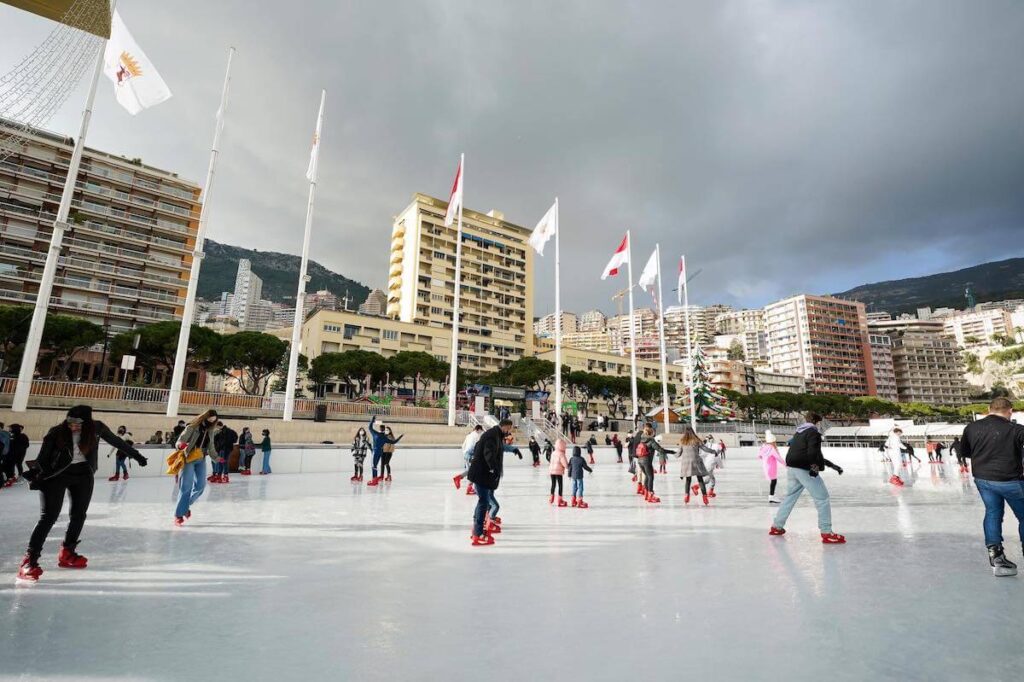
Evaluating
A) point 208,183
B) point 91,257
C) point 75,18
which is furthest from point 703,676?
point 91,257

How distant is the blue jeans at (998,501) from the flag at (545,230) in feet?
79.6

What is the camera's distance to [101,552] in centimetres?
563

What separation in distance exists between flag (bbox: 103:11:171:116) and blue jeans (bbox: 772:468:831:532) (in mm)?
19098

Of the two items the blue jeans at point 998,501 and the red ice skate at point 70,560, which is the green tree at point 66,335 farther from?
the blue jeans at point 998,501

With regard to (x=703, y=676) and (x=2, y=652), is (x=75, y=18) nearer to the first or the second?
(x=2, y=652)

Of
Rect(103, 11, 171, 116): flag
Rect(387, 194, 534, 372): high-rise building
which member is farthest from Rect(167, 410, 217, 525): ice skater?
Rect(387, 194, 534, 372): high-rise building

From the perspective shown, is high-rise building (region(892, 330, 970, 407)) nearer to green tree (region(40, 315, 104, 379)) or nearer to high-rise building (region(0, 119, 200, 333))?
high-rise building (region(0, 119, 200, 333))

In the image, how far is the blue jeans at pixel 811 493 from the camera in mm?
6312

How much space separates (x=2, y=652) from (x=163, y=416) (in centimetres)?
2120

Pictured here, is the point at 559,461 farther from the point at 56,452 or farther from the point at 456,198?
the point at 456,198

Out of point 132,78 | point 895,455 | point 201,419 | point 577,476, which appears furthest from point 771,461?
point 132,78

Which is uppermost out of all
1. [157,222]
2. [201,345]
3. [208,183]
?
[157,222]

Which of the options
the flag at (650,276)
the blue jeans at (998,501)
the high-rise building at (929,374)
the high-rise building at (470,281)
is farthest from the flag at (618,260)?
the high-rise building at (929,374)

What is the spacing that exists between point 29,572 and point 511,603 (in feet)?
14.4
